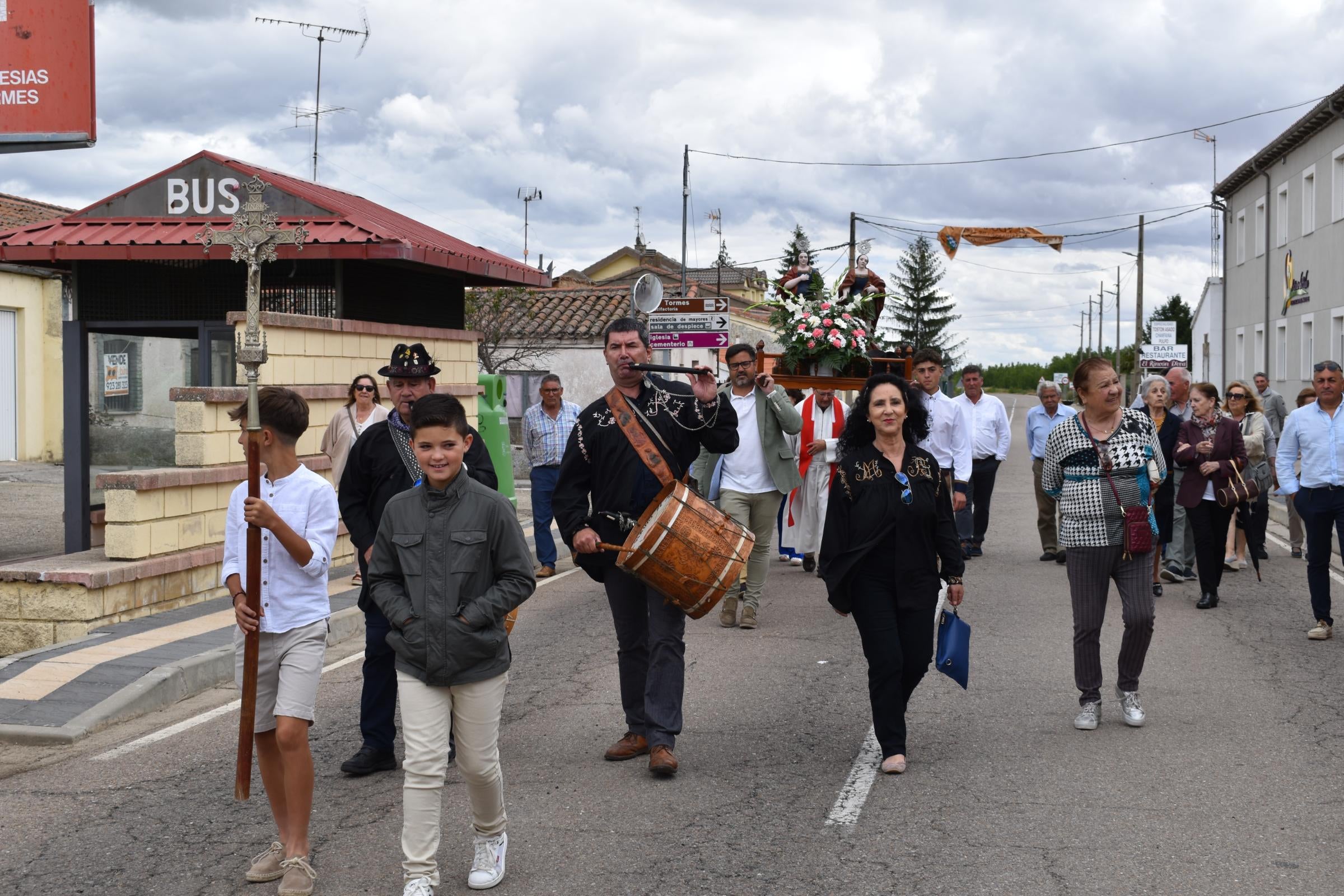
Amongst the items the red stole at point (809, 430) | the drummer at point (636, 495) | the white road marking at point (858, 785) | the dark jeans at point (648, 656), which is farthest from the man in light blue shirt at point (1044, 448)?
the dark jeans at point (648, 656)

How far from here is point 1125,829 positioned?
5.01 meters

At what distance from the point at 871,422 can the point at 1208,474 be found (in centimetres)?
547

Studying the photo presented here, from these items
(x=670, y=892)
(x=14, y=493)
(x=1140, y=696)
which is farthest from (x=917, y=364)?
(x=14, y=493)

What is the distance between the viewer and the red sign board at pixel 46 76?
1022 centimetres

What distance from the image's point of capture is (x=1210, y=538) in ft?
Result: 34.7

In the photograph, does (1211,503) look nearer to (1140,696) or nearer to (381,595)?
(1140,696)

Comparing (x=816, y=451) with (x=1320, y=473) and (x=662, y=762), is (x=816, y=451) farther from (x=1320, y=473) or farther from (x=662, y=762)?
(x=662, y=762)

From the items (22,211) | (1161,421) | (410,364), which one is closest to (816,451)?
(1161,421)

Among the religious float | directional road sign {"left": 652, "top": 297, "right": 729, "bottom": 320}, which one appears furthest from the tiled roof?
the religious float

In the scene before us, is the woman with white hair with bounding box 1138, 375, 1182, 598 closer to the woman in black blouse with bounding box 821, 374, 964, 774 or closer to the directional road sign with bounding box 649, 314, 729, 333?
the woman in black blouse with bounding box 821, 374, 964, 774

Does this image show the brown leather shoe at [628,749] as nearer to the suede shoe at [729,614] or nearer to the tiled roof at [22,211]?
the suede shoe at [729,614]

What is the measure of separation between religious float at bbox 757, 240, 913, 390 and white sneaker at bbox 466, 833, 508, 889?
663 centimetres

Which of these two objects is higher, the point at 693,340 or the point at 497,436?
the point at 693,340

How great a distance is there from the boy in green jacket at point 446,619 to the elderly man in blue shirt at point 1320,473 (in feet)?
21.3
